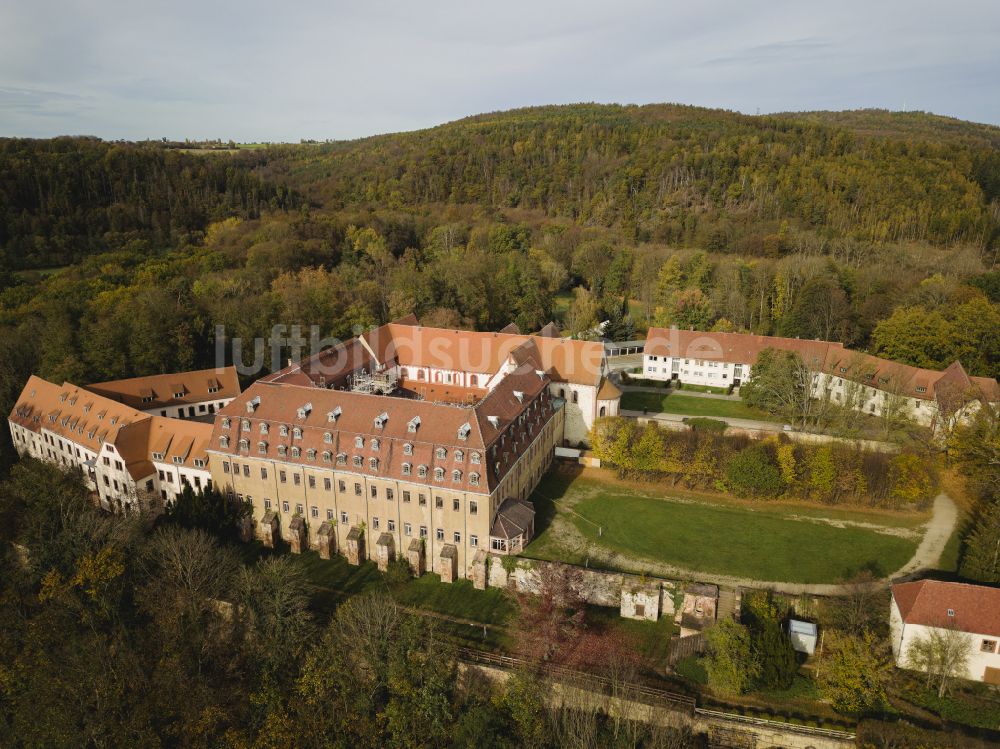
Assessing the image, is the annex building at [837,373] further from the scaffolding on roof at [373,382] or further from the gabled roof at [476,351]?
the scaffolding on roof at [373,382]

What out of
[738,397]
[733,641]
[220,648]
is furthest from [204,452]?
[738,397]

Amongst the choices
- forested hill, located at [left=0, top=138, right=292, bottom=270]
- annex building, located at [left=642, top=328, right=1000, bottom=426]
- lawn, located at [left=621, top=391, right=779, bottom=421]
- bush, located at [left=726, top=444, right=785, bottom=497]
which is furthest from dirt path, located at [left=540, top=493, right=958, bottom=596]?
forested hill, located at [left=0, top=138, right=292, bottom=270]

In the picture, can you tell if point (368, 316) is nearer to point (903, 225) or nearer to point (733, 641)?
point (733, 641)

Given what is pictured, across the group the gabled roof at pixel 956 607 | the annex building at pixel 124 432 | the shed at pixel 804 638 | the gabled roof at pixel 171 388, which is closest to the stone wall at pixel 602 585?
the shed at pixel 804 638

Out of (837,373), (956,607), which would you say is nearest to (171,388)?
(956,607)

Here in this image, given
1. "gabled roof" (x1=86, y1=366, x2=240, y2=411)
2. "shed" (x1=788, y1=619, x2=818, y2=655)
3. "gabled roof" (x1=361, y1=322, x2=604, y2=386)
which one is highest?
"gabled roof" (x1=361, y1=322, x2=604, y2=386)

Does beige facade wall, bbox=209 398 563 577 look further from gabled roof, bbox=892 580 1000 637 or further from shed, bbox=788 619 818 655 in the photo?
gabled roof, bbox=892 580 1000 637

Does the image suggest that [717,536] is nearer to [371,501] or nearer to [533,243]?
[371,501]
